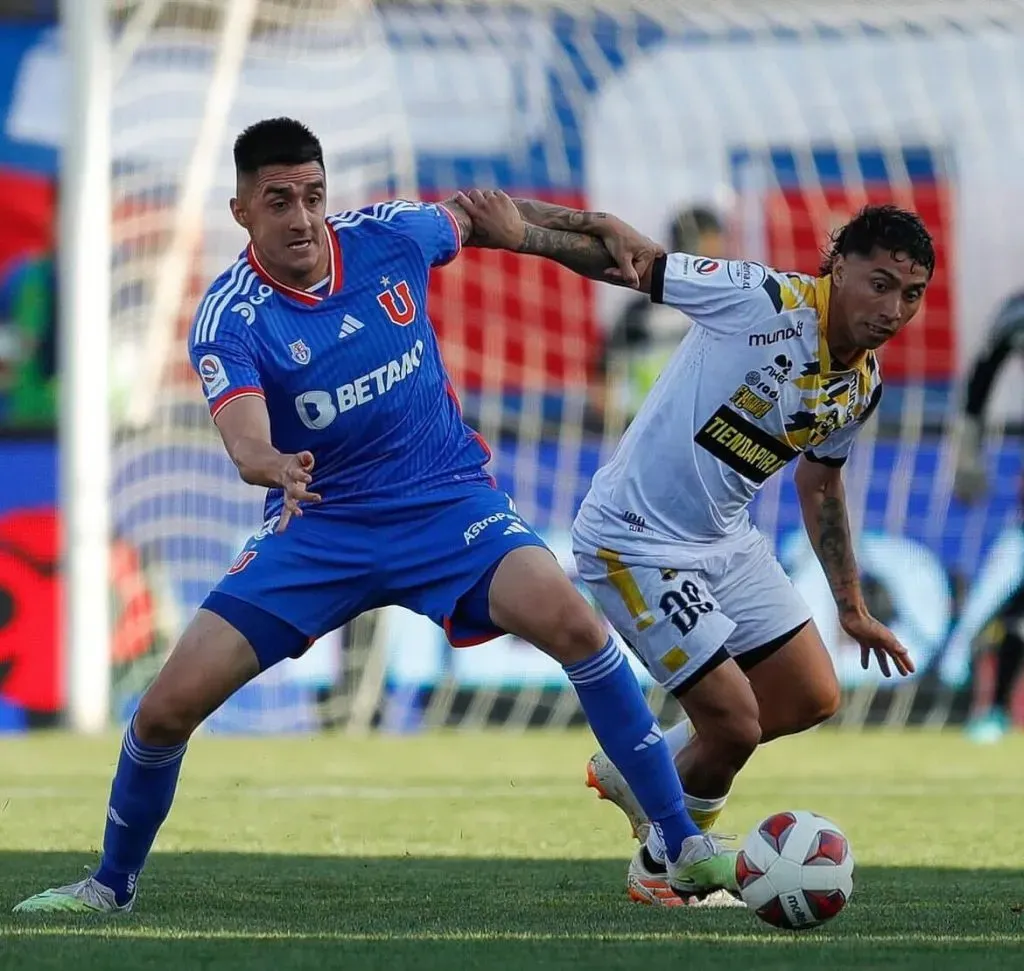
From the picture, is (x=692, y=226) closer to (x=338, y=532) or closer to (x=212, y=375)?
(x=338, y=532)

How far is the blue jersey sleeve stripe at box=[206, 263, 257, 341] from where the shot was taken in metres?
5.76

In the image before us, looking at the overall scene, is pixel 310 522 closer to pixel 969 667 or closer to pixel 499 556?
pixel 499 556

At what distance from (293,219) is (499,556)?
107cm

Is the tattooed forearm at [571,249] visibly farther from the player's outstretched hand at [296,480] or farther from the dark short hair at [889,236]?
the player's outstretched hand at [296,480]

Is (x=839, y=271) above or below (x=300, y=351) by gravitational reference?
above

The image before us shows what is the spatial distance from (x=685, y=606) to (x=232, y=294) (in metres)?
1.70

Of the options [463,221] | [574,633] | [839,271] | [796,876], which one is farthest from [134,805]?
[839,271]

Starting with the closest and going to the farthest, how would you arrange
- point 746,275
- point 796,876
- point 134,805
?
point 796,876
point 134,805
point 746,275

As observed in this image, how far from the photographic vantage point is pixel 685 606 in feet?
21.5

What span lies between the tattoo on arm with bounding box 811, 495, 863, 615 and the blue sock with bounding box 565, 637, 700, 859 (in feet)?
4.40

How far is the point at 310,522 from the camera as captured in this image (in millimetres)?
5973

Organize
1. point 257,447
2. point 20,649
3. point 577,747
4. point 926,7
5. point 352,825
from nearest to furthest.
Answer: point 257,447
point 352,825
point 577,747
point 20,649
point 926,7

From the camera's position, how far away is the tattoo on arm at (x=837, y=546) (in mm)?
6988

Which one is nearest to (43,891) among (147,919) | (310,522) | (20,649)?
(147,919)
